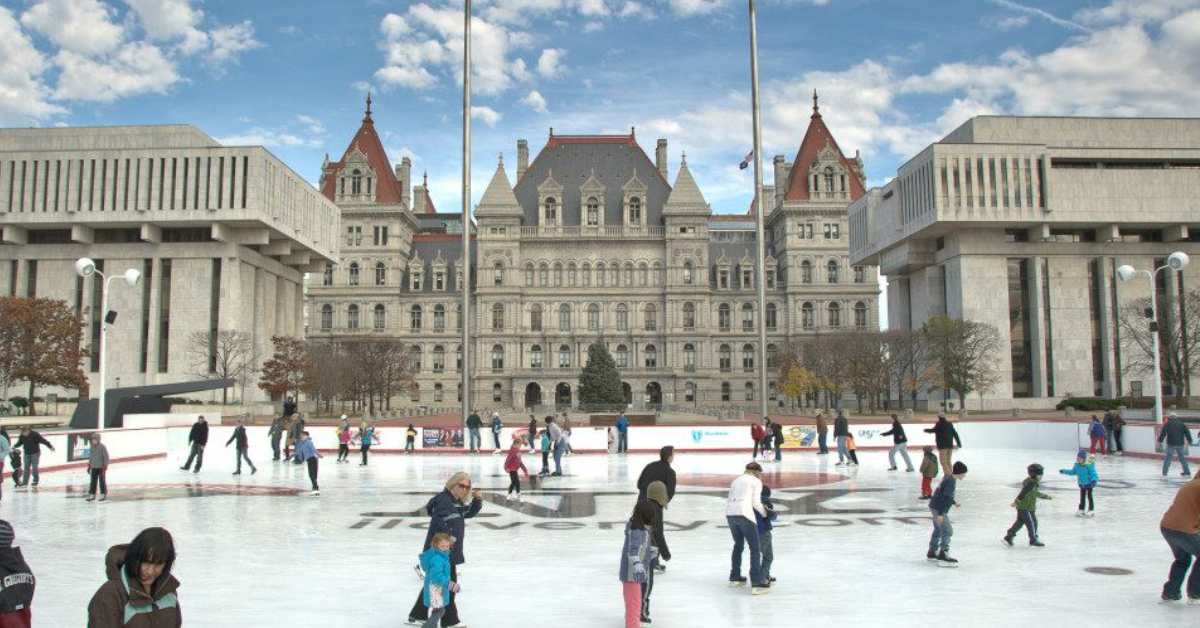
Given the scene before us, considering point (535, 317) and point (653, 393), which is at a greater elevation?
point (535, 317)

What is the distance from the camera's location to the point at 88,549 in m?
A: 12.9

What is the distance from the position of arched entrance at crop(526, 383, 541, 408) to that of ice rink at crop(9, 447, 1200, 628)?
62440 mm

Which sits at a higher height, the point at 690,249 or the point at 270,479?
the point at 690,249

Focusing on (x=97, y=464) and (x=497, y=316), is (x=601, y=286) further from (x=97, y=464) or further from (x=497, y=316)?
(x=97, y=464)

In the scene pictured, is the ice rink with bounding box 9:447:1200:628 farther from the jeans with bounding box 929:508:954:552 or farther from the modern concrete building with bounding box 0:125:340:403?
the modern concrete building with bounding box 0:125:340:403

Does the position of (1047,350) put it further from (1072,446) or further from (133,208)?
(133,208)

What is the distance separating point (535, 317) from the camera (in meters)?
87.8

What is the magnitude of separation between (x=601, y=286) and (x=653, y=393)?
11.3 m

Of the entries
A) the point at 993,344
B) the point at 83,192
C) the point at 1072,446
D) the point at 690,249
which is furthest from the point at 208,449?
the point at 690,249

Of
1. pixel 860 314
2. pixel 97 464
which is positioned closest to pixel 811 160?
pixel 860 314

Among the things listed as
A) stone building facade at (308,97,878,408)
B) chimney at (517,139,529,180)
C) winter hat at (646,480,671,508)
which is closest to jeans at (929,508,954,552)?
winter hat at (646,480,671,508)

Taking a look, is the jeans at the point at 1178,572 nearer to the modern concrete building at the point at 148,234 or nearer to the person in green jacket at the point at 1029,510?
the person in green jacket at the point at 1029,510

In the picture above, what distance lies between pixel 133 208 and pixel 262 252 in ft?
33.0

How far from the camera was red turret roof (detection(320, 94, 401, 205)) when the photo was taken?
91000 millimetres
